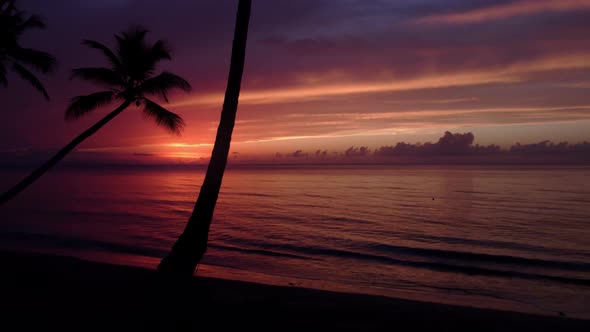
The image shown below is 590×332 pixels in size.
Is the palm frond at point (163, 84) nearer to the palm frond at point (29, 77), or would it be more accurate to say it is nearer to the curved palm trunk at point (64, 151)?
the curved palm trunk at point (64, 151)

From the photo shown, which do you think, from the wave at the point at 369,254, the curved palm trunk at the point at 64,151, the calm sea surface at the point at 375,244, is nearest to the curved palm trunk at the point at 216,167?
the calm sea surface at the point at 375,244

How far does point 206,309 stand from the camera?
6883mm

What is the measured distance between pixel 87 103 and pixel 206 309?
8236 mm

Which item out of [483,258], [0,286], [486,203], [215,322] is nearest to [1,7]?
[0,286]

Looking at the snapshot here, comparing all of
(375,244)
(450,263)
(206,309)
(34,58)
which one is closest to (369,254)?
(375,244)

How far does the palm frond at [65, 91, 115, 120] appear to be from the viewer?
11625 millimetres

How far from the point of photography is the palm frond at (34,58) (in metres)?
12.4

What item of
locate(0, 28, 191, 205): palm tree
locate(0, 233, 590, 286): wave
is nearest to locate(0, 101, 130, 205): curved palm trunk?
locate(0, 28, 191, 205): palm tree

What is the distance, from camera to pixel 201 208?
7871 mm

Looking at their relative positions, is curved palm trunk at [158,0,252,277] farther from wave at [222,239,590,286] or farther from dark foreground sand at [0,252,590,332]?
wave at [222,239,590,286]

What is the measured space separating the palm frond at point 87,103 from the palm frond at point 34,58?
234 cm

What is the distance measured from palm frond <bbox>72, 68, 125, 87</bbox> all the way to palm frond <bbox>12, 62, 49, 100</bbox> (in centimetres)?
258

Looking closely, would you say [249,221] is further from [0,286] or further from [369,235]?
[0,286]

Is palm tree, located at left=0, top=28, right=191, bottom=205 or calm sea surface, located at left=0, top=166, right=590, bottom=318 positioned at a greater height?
palm tree, located at left=0, top=28, right=191, bottom=205
